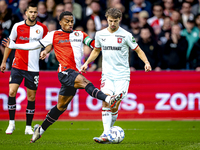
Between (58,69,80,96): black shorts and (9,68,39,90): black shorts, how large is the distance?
5.52 ft

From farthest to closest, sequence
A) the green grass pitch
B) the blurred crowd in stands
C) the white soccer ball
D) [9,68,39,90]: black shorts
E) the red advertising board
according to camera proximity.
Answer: the blurred crowd in stands < the red advertising board < [9,68,39,90]: black shorts < the green grass pitch < the white soccer ball

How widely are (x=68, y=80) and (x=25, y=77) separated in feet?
6.48

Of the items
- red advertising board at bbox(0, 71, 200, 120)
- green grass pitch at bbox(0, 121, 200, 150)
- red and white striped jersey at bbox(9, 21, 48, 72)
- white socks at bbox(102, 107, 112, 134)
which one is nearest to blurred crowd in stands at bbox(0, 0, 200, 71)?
red advertising board at bbox(0, 71, 200, 120)

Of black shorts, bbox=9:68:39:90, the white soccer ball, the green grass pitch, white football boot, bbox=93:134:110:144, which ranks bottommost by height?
the green grass pitch

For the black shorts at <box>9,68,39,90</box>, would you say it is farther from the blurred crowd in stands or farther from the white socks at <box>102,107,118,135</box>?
the blurred crowd in stands

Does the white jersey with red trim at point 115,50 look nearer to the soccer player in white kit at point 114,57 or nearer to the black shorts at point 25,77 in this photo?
the soccer player in white kit at point 114,57

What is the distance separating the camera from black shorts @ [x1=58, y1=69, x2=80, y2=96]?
723 cm

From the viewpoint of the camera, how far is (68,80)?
7.28 m

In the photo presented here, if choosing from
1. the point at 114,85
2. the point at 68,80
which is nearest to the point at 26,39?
the point at 68,80

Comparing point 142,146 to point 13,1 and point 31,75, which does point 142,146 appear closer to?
point 31,75

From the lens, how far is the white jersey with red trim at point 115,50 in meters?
7.40

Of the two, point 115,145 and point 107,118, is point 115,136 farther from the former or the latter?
point 107,118

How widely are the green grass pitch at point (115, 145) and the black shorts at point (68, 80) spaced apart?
38.8 inches

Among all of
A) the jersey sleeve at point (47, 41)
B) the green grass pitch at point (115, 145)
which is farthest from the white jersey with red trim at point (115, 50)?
the green grass pitch at point (115, 145)
